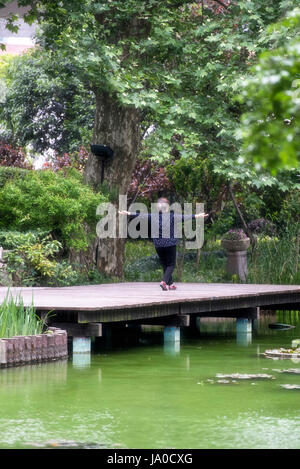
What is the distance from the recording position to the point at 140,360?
10.9m

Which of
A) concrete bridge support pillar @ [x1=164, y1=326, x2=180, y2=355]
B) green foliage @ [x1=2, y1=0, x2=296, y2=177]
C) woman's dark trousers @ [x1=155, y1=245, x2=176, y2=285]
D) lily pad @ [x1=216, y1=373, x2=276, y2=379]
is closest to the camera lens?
lily pad @ [x1=216, y1=373, x2=276, y2=379]

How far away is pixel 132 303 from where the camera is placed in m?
11.0

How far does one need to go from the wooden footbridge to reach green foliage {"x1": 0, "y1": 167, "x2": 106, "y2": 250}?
1.13 m

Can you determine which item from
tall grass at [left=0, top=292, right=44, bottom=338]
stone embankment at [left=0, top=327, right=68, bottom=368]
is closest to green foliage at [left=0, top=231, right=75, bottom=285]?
stone embankment at [left=0, top=327, right=68, bottom=368]

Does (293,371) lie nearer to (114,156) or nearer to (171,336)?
(171,336)

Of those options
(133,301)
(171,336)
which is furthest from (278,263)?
(133,301)

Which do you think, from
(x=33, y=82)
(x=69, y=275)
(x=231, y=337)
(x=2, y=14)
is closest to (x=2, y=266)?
(x=69, y=275)

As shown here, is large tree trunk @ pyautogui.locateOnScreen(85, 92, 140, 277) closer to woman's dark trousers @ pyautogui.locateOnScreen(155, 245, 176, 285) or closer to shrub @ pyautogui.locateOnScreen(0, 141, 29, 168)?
woman's dark trousers @ pyautogui.locateOnScreen(155, 245, 176, 285)

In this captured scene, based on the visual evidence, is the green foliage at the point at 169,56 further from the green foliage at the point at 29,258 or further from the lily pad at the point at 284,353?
the lily pad at the point at 284,353

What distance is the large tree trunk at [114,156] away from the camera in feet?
60.5

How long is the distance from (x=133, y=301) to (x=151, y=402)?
3872 mm

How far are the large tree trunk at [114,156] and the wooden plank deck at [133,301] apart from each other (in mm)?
2457

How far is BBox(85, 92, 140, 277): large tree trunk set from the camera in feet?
60.5

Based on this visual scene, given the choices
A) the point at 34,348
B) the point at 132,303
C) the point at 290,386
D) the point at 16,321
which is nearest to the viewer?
the point at 290,386
